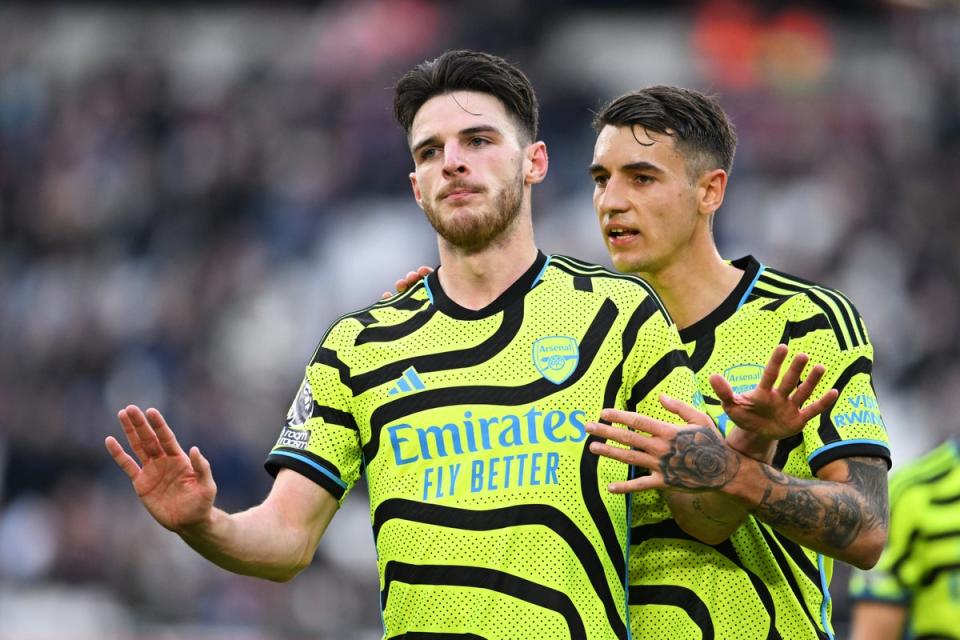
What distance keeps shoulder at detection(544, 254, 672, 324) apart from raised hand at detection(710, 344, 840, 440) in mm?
598

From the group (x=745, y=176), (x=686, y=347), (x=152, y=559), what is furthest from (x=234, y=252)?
(x=686, y=347)

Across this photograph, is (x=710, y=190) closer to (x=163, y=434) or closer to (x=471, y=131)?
(x=471, y=131)

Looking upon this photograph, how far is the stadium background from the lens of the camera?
14875 mm

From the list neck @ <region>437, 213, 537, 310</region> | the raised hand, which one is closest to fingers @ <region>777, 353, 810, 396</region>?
the raised hand

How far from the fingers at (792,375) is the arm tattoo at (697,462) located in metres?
0.24

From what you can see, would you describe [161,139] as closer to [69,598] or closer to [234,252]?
[234,252]

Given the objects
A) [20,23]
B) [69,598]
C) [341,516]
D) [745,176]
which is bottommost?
[69,598]

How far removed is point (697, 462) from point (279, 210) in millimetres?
14243

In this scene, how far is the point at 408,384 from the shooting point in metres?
5.09

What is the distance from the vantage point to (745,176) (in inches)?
694

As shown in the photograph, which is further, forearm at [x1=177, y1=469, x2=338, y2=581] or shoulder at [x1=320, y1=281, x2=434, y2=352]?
shoulder at [x1=320, y1=281, x2=434, y2=352]

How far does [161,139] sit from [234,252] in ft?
9.68

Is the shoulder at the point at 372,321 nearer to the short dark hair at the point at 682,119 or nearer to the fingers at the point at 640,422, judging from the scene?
the fingers at the point at 640,422

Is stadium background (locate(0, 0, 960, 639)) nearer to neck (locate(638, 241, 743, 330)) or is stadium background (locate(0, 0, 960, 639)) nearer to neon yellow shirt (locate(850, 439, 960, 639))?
neon yellow shirt (locate(850, 439, 960, 639))
